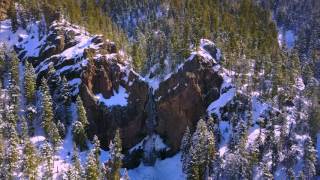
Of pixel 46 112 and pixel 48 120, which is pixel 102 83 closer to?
pixel 46 112

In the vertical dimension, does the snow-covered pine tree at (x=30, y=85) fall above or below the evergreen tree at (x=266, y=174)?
above

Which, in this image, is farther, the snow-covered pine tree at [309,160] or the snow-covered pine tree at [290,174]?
the snow-covered pine tree at [309,160]

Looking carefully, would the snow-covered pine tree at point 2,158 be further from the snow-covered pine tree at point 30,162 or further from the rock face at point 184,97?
the rock face at point 184,97

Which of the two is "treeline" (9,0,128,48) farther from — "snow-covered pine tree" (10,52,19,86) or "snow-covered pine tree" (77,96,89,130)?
"snow-covered pine tree" (77,96,89,130)

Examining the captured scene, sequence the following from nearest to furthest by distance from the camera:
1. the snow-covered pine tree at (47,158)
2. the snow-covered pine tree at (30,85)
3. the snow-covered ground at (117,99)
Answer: the snow-covered pine tree at (47,158)
the snow-covered pine tree at (30,85)
the snow-covered ground at (117,99)

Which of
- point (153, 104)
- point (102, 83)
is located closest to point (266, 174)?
point (153, 104)

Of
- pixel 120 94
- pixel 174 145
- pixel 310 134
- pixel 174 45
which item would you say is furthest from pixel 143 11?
pixel 310 134

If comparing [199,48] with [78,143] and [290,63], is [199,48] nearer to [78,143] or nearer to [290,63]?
[290,63]

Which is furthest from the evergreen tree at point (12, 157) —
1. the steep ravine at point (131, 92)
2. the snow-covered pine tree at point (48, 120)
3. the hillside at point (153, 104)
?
the steep ravine at point (131, 92)
